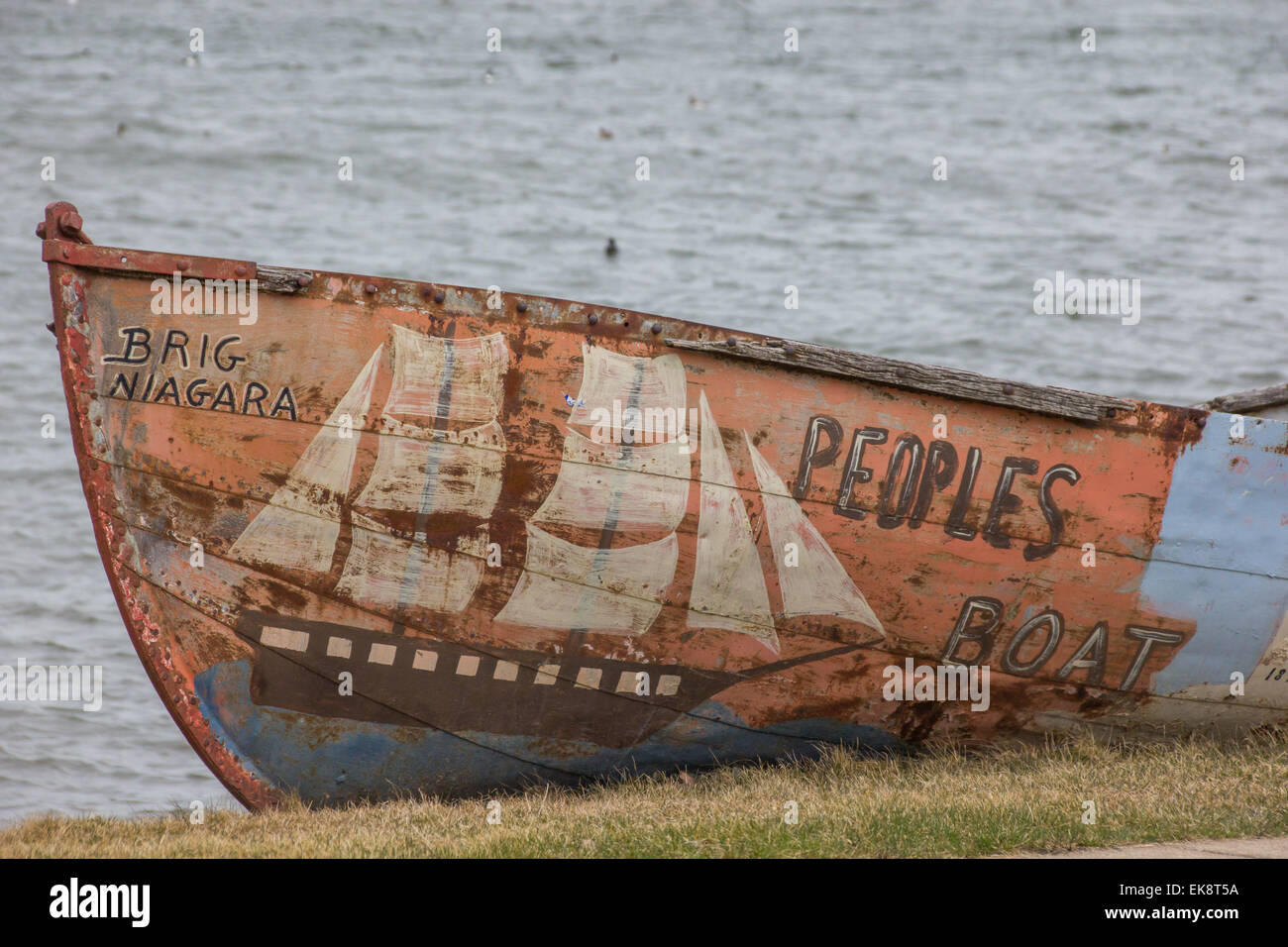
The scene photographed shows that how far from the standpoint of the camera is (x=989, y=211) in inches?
910

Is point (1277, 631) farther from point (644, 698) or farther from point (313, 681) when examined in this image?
point (313, 681)

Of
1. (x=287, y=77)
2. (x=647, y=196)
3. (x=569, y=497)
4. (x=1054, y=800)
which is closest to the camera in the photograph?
(x=1054, y=800)

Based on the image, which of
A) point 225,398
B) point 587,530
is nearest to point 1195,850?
point 587,530

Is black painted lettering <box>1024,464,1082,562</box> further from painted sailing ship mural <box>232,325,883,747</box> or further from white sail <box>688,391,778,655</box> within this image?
white sail <box>688,391,778,655</box>

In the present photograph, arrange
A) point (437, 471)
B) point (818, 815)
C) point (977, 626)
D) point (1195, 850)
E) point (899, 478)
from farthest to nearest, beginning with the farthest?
1. point (977, 626)
2. point (899, 478)
3. point (437, 471)
4. point (818, 815)
5. point (1195, 850)

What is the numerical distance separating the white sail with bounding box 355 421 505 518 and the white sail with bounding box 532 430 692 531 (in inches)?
13.7

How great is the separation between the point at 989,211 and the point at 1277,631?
56.7 feet

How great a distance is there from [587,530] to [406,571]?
38.6 inches

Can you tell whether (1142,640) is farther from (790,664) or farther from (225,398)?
(225,398)

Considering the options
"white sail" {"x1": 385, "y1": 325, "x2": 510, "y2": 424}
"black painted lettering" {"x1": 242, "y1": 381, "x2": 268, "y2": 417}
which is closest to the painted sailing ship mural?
"white sail" {"x1": 385, "y1": 325, "x2": 510, "y2": 424}

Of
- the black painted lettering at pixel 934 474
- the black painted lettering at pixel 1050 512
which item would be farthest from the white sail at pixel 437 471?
the black painted lettering at pixel 1050 512

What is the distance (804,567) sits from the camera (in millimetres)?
6574

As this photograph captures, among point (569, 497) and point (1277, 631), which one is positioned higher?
point (569, 497)

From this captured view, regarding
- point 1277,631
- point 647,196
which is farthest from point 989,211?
point 1277,631
